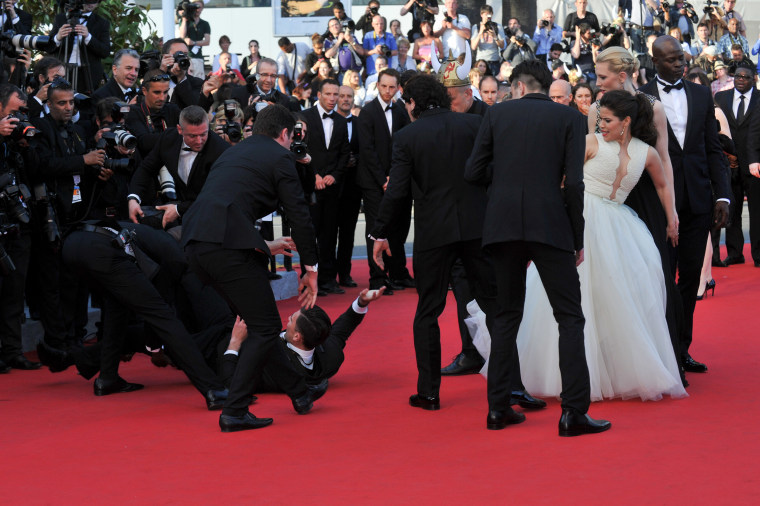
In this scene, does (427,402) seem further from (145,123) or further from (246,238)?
(145,123)

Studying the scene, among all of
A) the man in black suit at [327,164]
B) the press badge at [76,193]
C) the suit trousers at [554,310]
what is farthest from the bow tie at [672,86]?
the man in black suit at [327,164]

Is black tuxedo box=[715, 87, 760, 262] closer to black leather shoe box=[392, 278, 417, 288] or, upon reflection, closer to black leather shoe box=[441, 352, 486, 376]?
black leather shoe box=[392, 278, 417, 288]

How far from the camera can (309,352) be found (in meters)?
5.99

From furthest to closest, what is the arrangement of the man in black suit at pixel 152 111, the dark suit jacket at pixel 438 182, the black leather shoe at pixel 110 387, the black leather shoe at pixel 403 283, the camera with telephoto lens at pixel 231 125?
the black leather shoe at pixel 403 283 → the camera with telephoto lens at pixel 231 125 → the man in black suit at pixel 152 111 → the black leather shoe at pixel 110 387 → the dark suit jacket at pixel 438 182

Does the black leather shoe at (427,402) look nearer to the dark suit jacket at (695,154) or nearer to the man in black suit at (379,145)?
the dark suit jacket at (695,154)

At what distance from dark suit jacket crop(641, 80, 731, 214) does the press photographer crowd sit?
9 centimetres

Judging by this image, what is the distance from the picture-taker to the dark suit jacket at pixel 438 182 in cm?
543

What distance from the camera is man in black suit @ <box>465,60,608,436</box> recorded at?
4.89 m

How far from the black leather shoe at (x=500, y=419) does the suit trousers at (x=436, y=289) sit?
0.52 m

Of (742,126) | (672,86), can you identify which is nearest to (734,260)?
(742,126)

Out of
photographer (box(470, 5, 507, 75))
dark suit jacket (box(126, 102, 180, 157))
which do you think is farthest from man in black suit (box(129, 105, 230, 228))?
photographer (box(470, 5, 507, 75))

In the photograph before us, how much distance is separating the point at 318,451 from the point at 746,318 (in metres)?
4.37

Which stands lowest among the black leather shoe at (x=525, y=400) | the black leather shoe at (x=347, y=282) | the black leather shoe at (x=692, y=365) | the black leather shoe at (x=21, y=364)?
the black leather shoe at (x=347, y=282)

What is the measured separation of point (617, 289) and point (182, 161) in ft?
10.1
